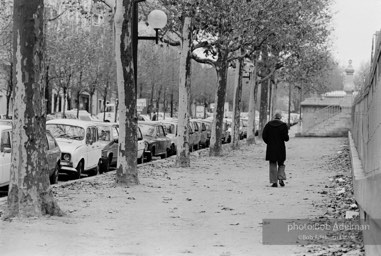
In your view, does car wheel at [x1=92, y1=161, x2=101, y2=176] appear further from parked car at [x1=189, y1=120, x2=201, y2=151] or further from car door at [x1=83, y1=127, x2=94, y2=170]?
parked car at [x1=189, y1=120, x2=201, y2=151]

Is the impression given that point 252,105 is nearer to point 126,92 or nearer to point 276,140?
point 276,140

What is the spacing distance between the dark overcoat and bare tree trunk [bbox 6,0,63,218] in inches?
281

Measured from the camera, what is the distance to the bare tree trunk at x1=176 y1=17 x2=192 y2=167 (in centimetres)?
2216

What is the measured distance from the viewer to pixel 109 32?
5681cm

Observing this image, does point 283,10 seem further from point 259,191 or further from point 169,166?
point 259,191

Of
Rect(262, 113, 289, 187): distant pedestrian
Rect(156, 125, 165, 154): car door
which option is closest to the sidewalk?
Rect(262, 113, 289, 187): distant pedestrian

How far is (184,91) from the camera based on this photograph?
2231 centimetres

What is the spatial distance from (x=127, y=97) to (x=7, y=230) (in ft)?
21.5

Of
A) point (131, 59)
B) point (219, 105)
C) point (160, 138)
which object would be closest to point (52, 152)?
point (131, 59)

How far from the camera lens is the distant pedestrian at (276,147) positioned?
655 inches

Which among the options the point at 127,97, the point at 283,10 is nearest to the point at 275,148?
the point at 127,97

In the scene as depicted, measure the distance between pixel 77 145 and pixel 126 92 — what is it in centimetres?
422

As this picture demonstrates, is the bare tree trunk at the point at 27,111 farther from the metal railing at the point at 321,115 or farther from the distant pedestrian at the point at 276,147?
the metal railing at the point at 321,115

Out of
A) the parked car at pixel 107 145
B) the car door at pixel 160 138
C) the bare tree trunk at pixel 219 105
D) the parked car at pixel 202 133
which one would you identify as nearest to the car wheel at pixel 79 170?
the parked car at pixel 107 145
